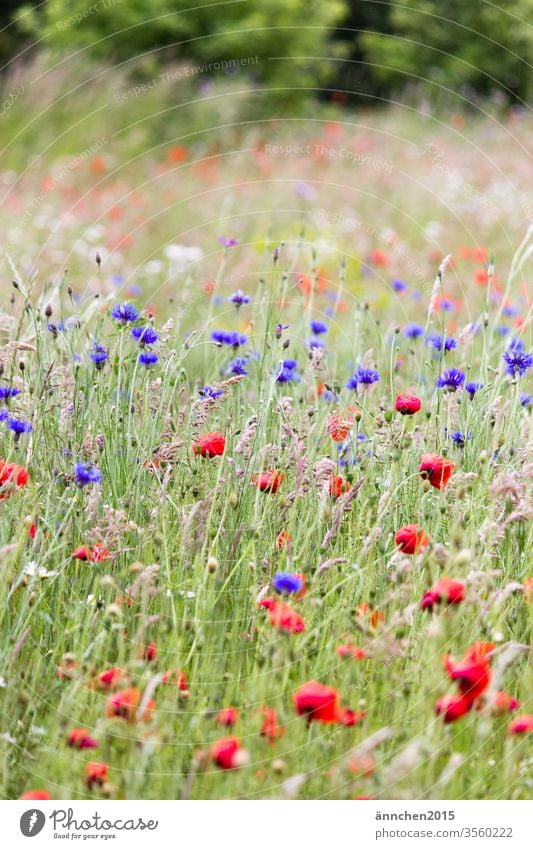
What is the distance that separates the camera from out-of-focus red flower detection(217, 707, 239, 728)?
1.63 meters

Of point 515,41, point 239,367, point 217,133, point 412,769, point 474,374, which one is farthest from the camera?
point 515,41

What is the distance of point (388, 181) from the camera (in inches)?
328

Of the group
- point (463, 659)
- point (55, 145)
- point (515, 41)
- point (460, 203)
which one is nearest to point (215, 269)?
point (460, 203)

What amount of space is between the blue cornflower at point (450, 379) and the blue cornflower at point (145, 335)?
754 millimetres

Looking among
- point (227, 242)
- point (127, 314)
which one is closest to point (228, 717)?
point (127, 314)

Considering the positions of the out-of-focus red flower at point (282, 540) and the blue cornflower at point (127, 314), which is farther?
the blue cornflower at point (127, 314)

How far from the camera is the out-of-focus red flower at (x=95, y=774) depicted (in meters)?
1.58

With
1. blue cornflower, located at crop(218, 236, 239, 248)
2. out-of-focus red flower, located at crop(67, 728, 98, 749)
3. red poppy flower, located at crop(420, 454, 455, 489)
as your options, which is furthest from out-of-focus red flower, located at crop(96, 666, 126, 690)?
blue cornflower, located at crop(218, 236, 239, 248)

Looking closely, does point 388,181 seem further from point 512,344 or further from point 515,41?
point 515,41

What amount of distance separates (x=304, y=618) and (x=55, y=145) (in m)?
7.60

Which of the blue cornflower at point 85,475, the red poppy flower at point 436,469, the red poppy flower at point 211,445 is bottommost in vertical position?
the blue cornflower at point 85,475

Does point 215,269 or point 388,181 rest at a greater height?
point 388,181

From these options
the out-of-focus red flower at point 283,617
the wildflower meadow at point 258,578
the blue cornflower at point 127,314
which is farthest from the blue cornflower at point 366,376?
the out-of-focus red flower at point 283,617

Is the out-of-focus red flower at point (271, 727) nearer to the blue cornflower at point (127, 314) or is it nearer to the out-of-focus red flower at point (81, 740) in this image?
the out-of-focus red flower at point (81, 740)
